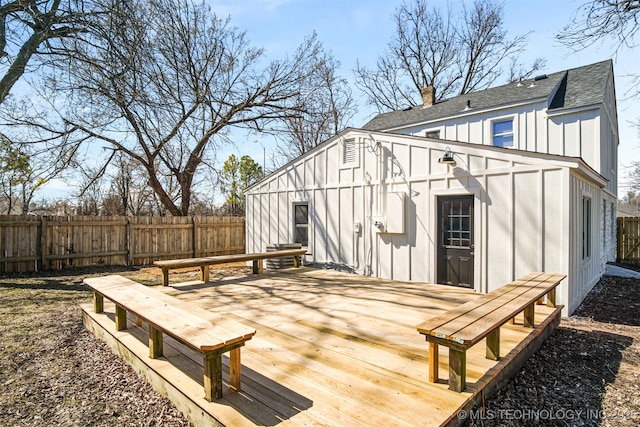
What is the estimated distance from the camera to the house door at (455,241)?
633 cm

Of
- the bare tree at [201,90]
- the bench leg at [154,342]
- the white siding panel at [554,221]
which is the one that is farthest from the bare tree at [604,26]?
the bare tree at [201,90]

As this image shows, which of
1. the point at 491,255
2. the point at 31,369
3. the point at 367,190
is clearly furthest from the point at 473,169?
the point at 31,369

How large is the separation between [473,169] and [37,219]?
1129cm

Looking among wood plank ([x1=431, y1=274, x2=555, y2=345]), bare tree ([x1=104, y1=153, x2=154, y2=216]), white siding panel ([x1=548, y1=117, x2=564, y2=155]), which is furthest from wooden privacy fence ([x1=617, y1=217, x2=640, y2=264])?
bare tree ([x1=104, y1=153, x2=154, y2=216])

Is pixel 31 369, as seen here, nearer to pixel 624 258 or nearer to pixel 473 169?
pixel 473 169

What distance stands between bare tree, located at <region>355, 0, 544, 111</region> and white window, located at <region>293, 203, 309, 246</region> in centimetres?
1485

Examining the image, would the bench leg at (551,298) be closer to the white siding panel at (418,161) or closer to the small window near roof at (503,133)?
the white siding panel at (418,161)

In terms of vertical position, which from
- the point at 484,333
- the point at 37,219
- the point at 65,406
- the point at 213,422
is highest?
the point at 37,219

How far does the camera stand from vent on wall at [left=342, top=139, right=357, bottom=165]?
8141 millimetres

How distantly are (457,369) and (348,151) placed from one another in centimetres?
634

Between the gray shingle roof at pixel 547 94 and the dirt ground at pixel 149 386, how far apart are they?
279 inches

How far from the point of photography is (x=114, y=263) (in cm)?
1085

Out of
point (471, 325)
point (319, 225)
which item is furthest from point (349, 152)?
point (471, 325)

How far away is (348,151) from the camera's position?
27.1 ft
